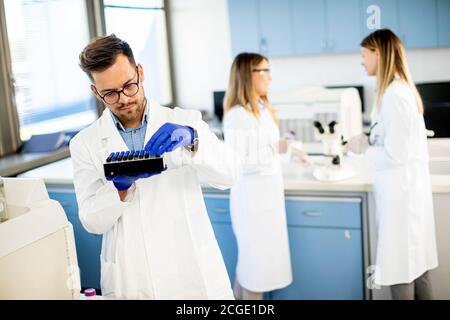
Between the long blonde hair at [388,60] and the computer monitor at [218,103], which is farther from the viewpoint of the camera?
the computer monitor at [218,103]

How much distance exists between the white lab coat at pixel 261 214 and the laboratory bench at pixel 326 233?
0.03 m

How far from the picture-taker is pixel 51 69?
952mm

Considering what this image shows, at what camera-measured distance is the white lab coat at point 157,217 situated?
0.89m

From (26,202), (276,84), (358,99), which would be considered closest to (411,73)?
(358,99)

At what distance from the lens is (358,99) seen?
1.28 metres

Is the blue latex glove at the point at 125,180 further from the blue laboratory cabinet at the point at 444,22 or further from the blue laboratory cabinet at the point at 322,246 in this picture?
the blue laboratory cabinet at the point at 322,246

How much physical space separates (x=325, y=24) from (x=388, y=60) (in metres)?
0.16

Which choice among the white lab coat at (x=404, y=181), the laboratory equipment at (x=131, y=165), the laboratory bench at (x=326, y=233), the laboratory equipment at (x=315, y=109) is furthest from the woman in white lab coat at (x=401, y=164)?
the laboratory equipment at (x=131, y=165)

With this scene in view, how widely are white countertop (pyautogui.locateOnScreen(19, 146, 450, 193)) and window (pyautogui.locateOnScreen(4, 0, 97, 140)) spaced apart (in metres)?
0.07

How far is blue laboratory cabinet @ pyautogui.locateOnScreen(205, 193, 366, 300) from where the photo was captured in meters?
1.60

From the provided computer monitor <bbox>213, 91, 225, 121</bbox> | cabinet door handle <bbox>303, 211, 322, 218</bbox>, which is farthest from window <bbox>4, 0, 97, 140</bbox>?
cabinet door handle <bbox>303, 211, 322, 218</bbox>

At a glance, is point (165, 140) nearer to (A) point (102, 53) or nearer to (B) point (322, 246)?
(A) point (102, 53)

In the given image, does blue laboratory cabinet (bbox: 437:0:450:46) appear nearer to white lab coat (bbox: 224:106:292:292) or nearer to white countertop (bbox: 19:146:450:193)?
white countertop (bbox: 19:146:450:193)

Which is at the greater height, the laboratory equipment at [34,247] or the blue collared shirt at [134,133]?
the blue collared shirt at [134,133]
